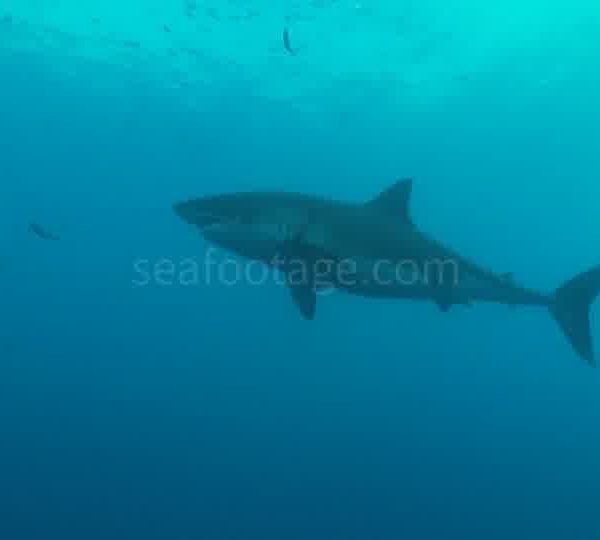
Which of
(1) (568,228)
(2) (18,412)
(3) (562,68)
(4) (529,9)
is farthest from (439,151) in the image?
(2) (18,412)

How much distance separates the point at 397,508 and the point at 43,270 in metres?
64.9

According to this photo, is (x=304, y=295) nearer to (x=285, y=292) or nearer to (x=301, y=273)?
(x=301, y=273)

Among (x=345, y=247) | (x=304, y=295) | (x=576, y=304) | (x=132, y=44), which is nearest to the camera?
(x=304, y=295)

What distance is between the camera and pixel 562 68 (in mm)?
39625

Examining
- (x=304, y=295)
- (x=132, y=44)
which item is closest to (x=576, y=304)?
(x=304, y=295)

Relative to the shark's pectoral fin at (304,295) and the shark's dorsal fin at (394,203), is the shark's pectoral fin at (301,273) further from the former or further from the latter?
the shark's dorsal fin at (394,203)

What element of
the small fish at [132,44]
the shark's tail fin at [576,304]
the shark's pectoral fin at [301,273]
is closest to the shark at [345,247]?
the shark's pectoral fin at [301,273]

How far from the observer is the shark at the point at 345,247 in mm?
7125

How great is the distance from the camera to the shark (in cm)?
712

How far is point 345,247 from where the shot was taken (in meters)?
7.55

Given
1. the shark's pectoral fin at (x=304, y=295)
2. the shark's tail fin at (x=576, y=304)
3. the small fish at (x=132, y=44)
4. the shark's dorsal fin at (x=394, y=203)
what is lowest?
the shark's pectoral fin at (x=304, y=295)

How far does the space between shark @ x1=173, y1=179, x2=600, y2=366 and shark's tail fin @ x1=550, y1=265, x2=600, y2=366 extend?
389 millimetres

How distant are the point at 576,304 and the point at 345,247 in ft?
12.2

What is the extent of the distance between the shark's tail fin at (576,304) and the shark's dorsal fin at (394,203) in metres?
2.65
